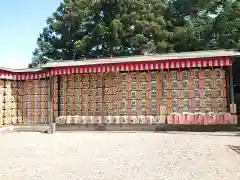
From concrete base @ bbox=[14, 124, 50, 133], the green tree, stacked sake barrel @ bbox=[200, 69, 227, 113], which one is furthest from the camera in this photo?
the green tree

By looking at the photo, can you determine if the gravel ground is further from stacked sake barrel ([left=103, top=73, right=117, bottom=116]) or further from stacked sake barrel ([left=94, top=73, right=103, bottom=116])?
stacked sake barrel ([left=94, top=73, right=103, bottom=116])

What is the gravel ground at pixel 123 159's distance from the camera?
6.70 m

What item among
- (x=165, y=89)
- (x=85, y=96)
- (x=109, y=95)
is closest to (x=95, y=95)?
(x=85, y=96)

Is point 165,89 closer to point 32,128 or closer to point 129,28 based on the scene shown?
point 32,128

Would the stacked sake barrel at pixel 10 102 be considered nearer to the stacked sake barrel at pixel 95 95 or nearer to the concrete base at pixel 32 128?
the concrete base at pixel 32 128

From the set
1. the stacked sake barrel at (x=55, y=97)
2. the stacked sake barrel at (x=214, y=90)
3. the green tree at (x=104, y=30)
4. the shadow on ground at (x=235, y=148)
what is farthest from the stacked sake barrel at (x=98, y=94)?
the green tree at (x=104, y=30)

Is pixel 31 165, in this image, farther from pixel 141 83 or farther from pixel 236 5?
pixel 236 5

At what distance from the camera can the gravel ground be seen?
6.70m

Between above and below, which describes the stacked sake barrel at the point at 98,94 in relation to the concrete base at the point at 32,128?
above

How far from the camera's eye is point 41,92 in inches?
701

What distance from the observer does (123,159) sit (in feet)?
27.7

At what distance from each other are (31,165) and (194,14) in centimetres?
2576

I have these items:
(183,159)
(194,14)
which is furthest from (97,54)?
(183,159)

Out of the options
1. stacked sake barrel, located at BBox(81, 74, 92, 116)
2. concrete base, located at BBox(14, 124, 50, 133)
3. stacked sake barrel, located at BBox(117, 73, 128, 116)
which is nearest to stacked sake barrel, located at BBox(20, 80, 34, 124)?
concrete base, located at BBox(14, 124, 50, 133)
